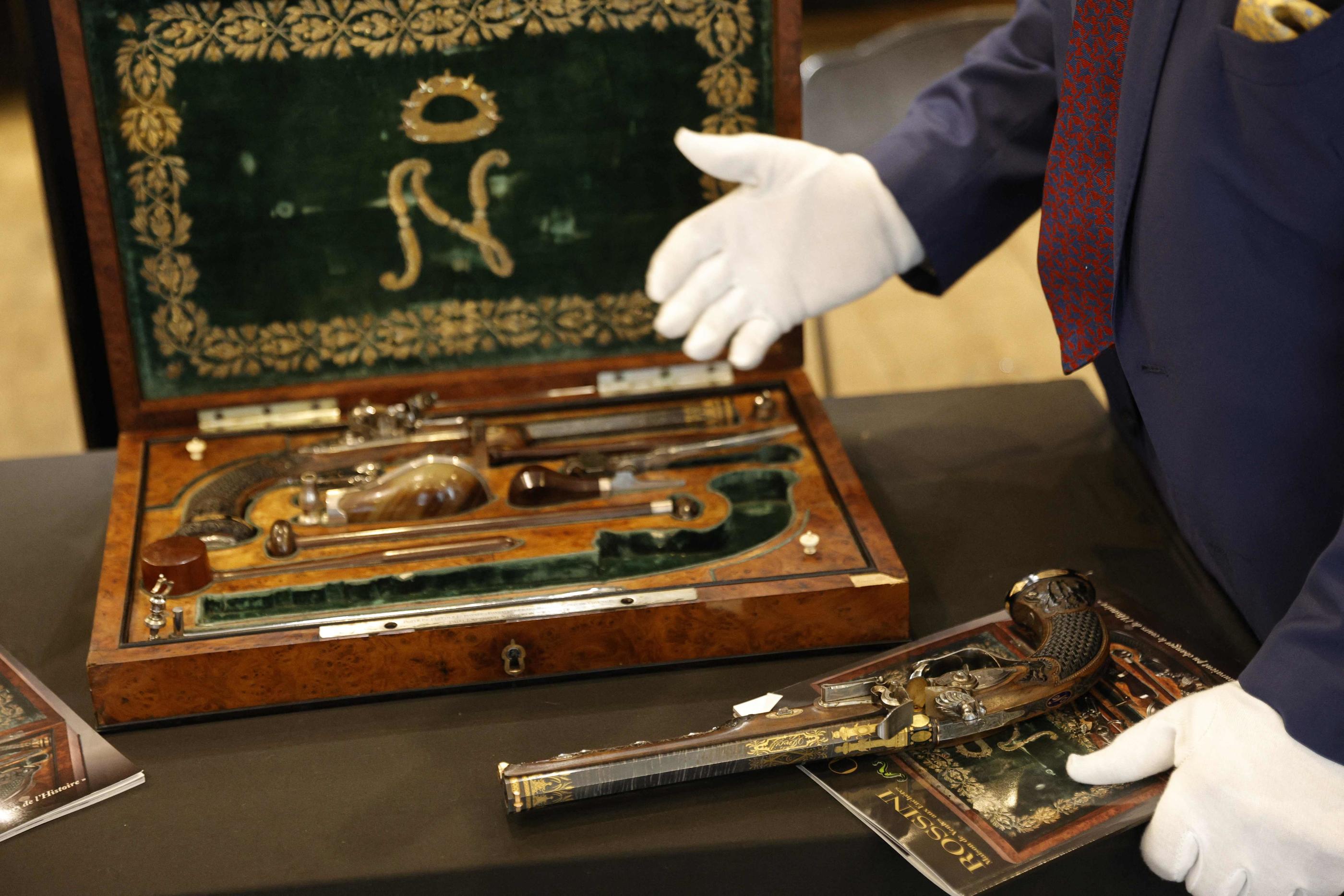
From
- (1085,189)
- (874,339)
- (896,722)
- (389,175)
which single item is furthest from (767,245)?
(874,339)

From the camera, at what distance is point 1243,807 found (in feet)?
2.95

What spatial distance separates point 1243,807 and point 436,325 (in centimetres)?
107

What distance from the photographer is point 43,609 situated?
132cm

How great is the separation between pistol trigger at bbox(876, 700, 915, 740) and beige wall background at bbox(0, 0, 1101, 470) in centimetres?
214

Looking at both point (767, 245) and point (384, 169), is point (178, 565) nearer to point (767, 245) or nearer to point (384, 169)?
point (384, 169)

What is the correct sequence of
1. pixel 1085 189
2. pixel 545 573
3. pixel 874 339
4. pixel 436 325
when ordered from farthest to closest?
1. pixel 874 339
2. pixel 436 325
3. pixel 545 573
4. pixel 1085 189

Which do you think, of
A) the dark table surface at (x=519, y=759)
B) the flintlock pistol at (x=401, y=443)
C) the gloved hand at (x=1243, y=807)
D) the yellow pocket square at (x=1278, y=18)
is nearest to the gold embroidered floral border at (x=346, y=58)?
the flintlock pistol at (x=401, y=443)

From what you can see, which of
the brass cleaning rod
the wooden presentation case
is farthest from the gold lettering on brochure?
the brass cleaning rod

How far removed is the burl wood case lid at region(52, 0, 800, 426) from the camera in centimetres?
145

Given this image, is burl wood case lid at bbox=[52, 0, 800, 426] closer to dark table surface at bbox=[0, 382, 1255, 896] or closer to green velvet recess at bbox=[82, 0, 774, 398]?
green velvet recess at bbox=[82, 0, 774, 398]

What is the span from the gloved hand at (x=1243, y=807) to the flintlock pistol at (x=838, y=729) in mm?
132

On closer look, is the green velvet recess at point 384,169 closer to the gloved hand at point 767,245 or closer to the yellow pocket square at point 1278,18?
the gloved hand at point 767,245

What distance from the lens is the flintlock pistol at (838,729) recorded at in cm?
103

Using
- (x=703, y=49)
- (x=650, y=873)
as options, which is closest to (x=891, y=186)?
(x=703, y=49)
